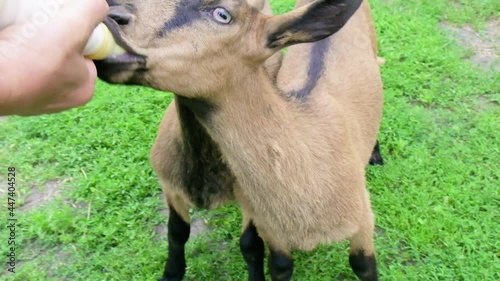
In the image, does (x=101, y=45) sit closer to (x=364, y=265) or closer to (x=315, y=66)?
(x=315, y=66)

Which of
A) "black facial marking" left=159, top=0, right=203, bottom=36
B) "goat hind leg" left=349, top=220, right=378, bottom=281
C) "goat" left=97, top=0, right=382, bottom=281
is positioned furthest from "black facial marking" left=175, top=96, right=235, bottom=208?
"goat hind leg" left=349, top=220, right=378, bottom=281

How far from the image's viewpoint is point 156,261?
14.3ft

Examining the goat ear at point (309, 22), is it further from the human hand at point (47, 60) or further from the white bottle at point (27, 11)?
the white bottle at point (27, 11)

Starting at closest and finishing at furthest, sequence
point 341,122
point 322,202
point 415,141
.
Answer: point 322,202
point 341,122
point 415,141

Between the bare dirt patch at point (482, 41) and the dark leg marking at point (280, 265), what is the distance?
339 cm

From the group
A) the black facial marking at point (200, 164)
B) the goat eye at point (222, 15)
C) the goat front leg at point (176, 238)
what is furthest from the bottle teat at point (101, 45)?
the goat front leg at point (176, 238)

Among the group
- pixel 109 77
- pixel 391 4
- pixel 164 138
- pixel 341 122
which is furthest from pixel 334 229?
pixel 391 4

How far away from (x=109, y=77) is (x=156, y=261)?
2249mm

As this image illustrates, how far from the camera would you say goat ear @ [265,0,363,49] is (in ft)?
8.63

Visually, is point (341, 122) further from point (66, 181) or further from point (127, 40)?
point (66, 181)

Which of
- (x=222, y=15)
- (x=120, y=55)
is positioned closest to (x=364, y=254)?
(x=222, y=15)

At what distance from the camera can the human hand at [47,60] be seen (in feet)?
6.01

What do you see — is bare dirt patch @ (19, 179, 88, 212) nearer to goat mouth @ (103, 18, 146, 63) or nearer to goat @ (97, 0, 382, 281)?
goat @ (97, 0, 382, 281)

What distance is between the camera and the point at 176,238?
395 cm
